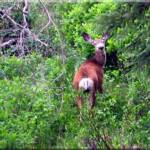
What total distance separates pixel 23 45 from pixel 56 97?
2.00 meters

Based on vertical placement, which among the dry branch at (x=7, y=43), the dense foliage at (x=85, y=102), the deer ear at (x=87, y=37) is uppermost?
the deer ear at (x=87, y=37)

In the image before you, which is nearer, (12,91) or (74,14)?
(12,91)

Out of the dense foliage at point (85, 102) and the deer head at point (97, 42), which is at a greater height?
the deer head at point (97, 42)

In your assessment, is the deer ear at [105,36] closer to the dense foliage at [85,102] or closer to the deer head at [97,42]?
the deer head at [97,42]

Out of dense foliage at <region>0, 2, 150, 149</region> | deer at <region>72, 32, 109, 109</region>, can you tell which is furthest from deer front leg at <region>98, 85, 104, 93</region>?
dense foliage at <region>0, 2, 150, 149</region>

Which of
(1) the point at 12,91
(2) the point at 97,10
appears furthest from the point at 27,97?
(2) the point at 97,10

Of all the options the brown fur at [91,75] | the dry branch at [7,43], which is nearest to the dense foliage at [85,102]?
the brown fur at [91,75]

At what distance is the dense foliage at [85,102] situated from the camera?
6324 mm

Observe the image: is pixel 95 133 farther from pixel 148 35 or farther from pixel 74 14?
pixel 74 14

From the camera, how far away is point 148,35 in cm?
613

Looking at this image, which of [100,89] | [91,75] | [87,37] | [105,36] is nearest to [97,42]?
[87,37]

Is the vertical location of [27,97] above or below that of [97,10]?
below

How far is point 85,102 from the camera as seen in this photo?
873 cm

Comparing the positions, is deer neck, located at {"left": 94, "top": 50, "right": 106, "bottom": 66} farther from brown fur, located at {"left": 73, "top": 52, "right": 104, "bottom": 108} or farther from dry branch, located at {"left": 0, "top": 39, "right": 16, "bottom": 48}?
dry branch, located at {"left": 0, "top": 39, "right": 16, "bottom": 48}
